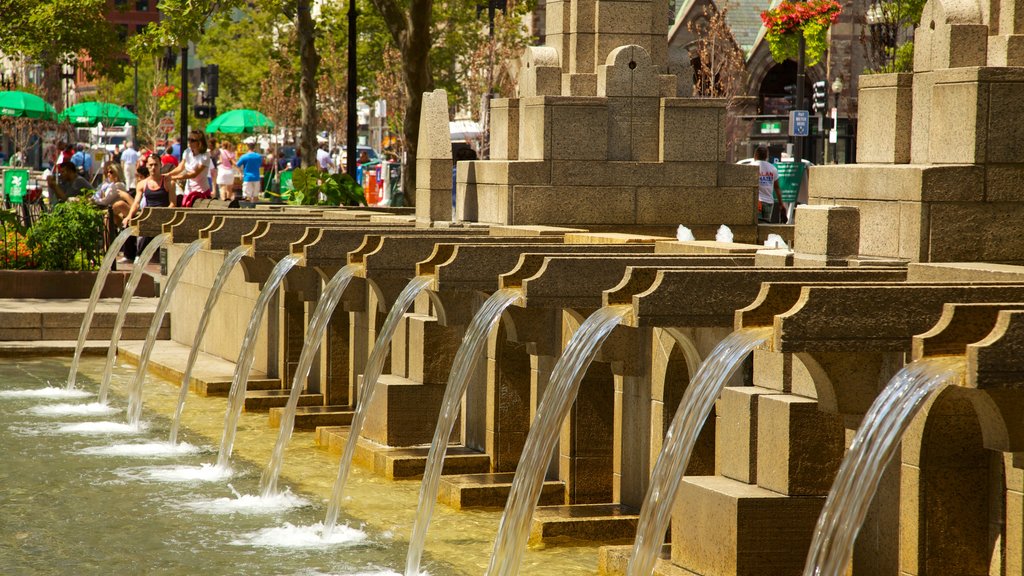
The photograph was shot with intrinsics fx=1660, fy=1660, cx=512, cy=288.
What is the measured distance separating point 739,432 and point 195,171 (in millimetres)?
19961

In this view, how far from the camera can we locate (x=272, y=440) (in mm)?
15195

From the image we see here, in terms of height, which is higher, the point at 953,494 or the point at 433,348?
the point at 433,348

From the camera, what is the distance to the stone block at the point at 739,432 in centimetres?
920

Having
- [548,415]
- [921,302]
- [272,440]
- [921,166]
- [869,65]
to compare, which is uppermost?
[869,65]

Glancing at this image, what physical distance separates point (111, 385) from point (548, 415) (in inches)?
402

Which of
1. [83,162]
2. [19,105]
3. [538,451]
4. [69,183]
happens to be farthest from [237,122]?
[538,451]

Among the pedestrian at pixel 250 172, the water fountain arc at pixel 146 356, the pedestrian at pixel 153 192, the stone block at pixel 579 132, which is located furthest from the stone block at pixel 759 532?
the pedestrian at pixel 250 172

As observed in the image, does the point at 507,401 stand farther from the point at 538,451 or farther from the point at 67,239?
the point at 67,239

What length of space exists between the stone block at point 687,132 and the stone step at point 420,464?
4683 millimetres

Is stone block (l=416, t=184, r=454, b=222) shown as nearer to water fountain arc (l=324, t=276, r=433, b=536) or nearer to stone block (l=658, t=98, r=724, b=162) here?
stone block (l=658, t=98, r=724, b=162)

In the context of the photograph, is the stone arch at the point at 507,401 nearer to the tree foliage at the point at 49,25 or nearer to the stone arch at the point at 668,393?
the stone arch at the point at 668,393

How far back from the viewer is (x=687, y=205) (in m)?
16.9

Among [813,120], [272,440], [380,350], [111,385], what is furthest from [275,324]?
[813,120]

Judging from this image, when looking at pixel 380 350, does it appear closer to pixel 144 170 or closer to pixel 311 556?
pixel 311 556
